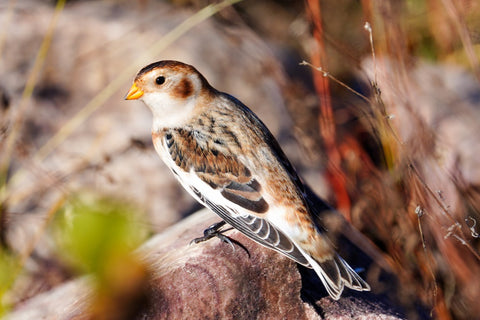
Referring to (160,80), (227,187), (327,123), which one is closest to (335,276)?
(227,187)

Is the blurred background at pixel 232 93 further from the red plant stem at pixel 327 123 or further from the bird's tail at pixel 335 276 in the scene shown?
the bird's tail at pixel 335 276

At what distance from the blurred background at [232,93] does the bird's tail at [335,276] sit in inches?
28.3

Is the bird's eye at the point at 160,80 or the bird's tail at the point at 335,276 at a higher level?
the bird's eye at the point at 160,80

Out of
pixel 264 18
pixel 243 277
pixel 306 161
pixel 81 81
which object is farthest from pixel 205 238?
pixel 264 18

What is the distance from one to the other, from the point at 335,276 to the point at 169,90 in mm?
1167

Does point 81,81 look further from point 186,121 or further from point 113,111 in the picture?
point 186,121

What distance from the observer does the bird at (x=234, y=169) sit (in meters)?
2.31

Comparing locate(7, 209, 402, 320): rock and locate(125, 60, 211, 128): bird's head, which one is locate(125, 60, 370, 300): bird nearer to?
locate(125, 60, 211, 128): bird's head

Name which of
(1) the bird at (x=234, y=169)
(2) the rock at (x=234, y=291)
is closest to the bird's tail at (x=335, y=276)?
(1) the bird at (x=234, y=169)

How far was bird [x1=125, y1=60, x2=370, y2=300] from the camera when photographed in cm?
231

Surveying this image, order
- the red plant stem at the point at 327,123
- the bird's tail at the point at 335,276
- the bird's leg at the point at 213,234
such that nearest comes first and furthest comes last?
the bird's tail at the point at 335,276, the bird's leg at the point at 213,234, the red plant stem at the point at 327,123

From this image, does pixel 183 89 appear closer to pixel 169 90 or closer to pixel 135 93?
pixel 169 90

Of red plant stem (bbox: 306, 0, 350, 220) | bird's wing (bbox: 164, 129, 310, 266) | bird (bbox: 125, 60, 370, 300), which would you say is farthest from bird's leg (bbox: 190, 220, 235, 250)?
red plant stem (bbox: 306, 0, 350, 220)

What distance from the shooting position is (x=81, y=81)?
173 inches
